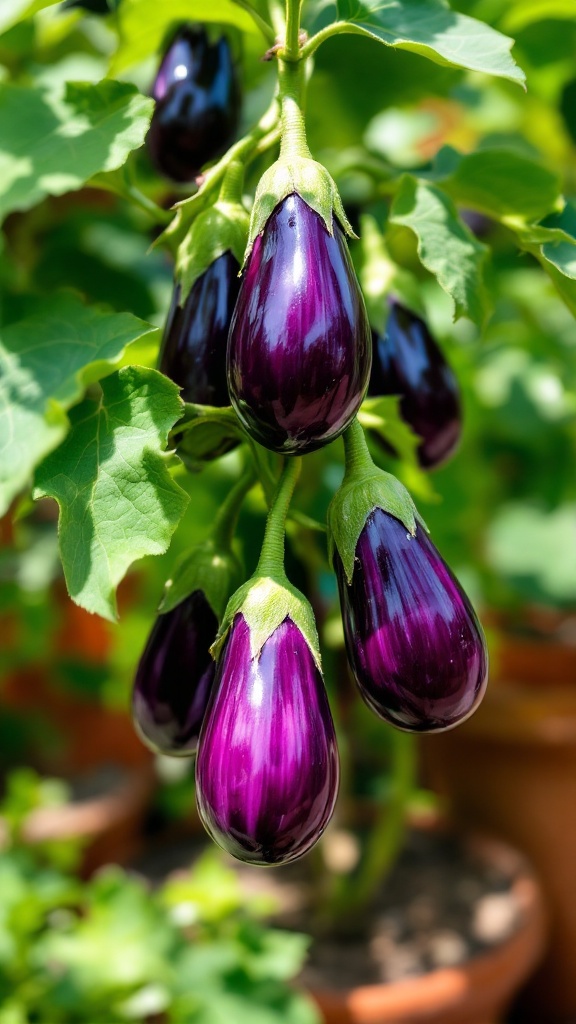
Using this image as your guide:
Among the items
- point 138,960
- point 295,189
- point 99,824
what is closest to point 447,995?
point 138,960

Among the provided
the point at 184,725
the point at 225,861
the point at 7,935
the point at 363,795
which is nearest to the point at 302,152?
the point at 184,725

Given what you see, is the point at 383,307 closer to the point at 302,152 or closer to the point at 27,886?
the point at 302,152

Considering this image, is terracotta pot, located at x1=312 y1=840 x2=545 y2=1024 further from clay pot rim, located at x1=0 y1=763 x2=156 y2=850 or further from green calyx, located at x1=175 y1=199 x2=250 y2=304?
green calyx, located at x1=175 y1=199 x2=250 y2=304

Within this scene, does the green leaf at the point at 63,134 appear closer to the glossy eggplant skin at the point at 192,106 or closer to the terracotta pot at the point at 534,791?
the glossy eggplant skin at the point at 192,106

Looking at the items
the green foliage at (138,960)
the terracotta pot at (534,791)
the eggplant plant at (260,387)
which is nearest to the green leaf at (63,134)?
the eggplant plant at (260,387)

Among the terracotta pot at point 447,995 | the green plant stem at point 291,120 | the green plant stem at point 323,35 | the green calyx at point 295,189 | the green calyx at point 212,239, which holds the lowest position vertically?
the terracotta pot at point 447,995

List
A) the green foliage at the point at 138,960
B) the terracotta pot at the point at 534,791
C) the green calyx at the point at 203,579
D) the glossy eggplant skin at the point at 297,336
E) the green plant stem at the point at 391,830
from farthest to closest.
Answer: the terracotta pot at the point at 534,791 < the green plant stem at the point at 391,830 < the green foliage at the point at 138,960 < the green calyx at the point at 203,579 < the glossy eggplant skin at the point at 297,336

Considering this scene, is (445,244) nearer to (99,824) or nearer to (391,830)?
(391,830)
